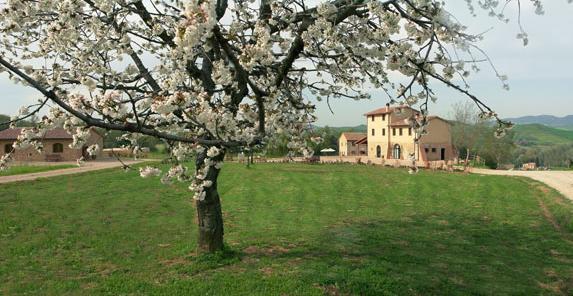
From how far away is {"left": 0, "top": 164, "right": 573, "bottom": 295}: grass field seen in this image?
29.8 ft

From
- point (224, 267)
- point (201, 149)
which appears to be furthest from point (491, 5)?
point (224, 267)

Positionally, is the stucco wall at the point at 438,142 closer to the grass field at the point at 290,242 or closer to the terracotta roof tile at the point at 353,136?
the terracotta roof tile at the point at 353,136

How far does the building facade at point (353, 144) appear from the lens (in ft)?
234

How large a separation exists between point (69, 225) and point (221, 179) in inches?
560

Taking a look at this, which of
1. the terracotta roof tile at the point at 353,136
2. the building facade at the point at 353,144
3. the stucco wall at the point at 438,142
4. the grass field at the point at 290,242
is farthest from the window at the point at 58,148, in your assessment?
the terracotta roof tile at the point at 353,136

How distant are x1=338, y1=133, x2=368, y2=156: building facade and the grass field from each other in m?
47.8

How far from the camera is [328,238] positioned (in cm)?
1290

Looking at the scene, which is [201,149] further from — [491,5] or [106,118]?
[491,5]

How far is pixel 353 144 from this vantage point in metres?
73.1

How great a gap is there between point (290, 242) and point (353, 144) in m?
61.8

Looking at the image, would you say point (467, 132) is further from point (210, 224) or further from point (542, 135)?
point (542, 135)

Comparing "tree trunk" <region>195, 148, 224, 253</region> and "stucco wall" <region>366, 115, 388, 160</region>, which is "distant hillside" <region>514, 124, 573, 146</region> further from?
"tree trunk" <region>195, 148, 224, 253</region>

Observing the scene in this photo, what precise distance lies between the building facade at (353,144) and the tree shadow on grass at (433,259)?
55944mm

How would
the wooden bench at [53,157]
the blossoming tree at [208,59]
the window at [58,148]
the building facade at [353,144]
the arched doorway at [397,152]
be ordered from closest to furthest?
1. the blossoming tree at [208,59]
2. the wooden bench at [53,157]
3. the window at [58,148]
4. the arched doorway at [397,152]
5. the building facade at [353,144]
